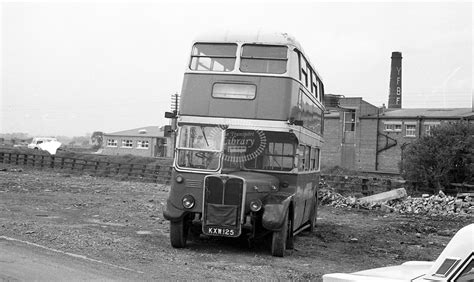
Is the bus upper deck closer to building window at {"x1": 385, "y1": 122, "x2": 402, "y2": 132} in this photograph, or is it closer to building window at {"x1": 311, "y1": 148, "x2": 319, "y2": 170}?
building window at {"x1": 311, "y1": 148, "x2": 319, "y2": 170}

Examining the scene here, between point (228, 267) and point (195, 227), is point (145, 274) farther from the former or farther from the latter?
point (195, 227)

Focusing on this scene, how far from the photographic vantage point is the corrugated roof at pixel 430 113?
48.8 m

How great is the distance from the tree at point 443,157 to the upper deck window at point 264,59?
18005mm

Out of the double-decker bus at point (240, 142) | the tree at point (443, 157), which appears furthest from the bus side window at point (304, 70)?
the tree at point (443, 157)

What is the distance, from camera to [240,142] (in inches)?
431

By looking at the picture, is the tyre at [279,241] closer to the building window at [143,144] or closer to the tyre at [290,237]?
the tyre at [290,237]

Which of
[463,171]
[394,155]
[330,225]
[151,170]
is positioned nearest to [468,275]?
[330,225]

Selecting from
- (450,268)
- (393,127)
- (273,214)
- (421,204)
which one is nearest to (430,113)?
(393,127)

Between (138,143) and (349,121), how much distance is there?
3385 centimetres

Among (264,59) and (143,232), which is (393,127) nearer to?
(143,232)

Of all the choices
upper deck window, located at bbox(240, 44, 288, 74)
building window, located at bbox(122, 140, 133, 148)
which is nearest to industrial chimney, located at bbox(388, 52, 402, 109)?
building window, located at bbox(122, 140, 133, 148)

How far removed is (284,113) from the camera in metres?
10.3

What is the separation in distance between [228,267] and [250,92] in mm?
3436

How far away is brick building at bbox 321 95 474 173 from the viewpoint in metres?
50.3
